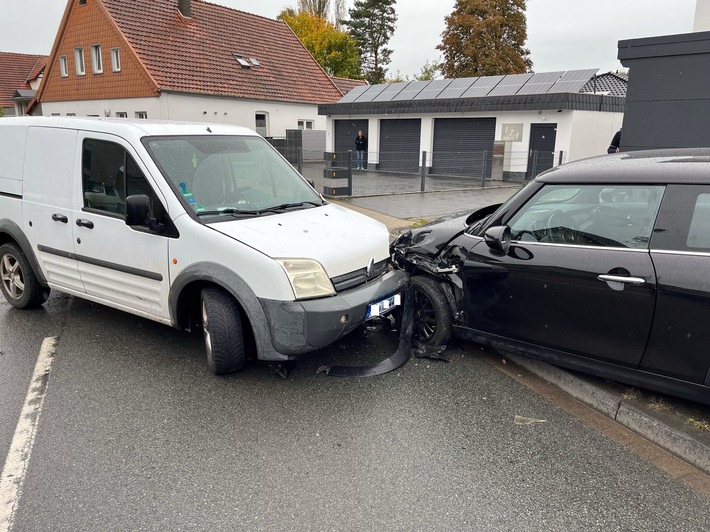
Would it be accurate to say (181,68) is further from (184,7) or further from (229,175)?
(229,175)

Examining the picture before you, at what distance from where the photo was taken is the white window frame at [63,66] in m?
30.2

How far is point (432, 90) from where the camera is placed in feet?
78.6

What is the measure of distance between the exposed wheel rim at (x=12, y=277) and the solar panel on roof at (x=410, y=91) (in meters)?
20.7

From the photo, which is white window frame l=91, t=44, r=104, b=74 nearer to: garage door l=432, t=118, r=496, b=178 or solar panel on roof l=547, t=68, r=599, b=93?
garage door l=432, t=118, r=496, b=178

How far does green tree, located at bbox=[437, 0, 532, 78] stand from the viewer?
135ft

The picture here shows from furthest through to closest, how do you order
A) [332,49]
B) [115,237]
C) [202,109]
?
1. [332,49]
2. [202,109]
3. [115,237]

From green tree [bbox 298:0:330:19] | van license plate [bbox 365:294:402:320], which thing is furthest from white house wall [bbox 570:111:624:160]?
green tree [bbox 298:0:330:19]

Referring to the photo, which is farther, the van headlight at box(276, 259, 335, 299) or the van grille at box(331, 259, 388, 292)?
the van grille at box(331, 259, 388, 292)

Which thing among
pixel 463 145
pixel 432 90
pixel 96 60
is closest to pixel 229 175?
pixel 463 145

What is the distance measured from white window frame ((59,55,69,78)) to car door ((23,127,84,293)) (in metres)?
30.0

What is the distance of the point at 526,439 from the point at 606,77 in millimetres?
24443

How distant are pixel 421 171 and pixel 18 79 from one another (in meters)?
40.8

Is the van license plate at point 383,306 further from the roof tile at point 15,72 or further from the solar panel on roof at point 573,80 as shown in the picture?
the roof tile at point 15,72

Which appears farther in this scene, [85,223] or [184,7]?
[184,7]
